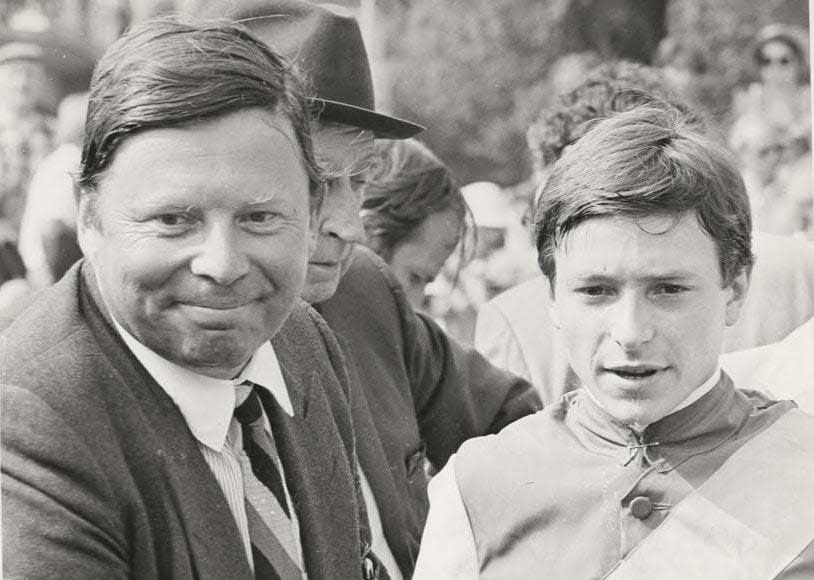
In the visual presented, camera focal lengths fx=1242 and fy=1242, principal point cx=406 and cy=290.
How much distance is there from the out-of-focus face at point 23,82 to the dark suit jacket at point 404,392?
5.95 feet

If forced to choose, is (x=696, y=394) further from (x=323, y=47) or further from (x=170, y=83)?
(x=323, y=47)

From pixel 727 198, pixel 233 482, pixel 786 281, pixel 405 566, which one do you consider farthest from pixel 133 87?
pixel 786 281

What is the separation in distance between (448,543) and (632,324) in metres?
0.63

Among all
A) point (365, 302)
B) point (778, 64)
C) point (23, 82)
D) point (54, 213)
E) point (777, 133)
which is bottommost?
point (777, 133)

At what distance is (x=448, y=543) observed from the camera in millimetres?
2662

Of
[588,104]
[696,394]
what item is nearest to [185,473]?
[696,394]

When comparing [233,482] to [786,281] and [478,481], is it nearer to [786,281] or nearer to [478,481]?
[478,481]

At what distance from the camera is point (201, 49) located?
7.38 feet

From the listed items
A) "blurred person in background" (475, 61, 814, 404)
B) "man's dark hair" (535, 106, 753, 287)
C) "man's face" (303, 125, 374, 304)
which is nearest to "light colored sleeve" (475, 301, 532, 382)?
"blurred person in background" (475, 61, 814, 404)

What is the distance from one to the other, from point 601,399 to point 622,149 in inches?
21.1

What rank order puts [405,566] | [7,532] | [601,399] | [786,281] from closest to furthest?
[7,532] → [601,399] → [405,566] → [786,281]

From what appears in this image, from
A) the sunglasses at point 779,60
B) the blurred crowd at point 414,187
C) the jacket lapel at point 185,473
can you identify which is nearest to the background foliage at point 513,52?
the sunglasses at point 779,60

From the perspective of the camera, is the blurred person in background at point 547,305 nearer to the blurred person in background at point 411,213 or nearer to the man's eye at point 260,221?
the blurred person in background at point 411,213

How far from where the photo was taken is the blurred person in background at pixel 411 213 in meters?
4.30
